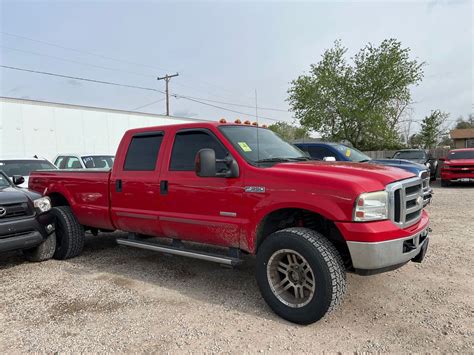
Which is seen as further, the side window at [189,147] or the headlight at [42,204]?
the headlight at [42,204]

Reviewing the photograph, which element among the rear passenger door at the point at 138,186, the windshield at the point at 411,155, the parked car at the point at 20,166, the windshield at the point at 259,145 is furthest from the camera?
the windshield at the point at 411,155

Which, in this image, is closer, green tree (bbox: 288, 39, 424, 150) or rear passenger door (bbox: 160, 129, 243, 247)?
rear passenger door (bbox: 160, 129, 243, 247)

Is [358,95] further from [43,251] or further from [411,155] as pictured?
[43,251]

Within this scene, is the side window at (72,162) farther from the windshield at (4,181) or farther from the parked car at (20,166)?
the windshield at (4,181)

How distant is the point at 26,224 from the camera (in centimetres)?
495

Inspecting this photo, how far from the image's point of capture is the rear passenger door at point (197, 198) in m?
3.88

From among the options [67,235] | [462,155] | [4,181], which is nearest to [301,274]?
[67,235]

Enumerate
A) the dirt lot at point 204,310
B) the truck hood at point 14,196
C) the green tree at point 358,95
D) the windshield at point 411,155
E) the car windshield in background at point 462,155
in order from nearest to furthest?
the dirt lot at point 204,310, the truck hood at point 14,196, the car windshield in background at point 462,155, the windshield at point 411,155, the green tree at point 358,95

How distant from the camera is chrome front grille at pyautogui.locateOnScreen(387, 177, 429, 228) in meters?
3.28

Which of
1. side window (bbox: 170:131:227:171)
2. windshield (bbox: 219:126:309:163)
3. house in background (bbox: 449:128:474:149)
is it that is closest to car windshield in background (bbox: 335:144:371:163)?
windshield (bbox: 219:126:309:163)

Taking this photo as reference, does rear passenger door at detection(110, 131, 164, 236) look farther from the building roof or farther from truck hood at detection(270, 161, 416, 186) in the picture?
the building roof

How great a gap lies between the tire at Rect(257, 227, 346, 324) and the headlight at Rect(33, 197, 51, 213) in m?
3.44

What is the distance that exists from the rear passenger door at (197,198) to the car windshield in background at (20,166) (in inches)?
245

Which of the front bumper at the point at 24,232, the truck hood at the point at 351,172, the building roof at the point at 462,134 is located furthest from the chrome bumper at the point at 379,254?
the building roof at the point at 462,134
